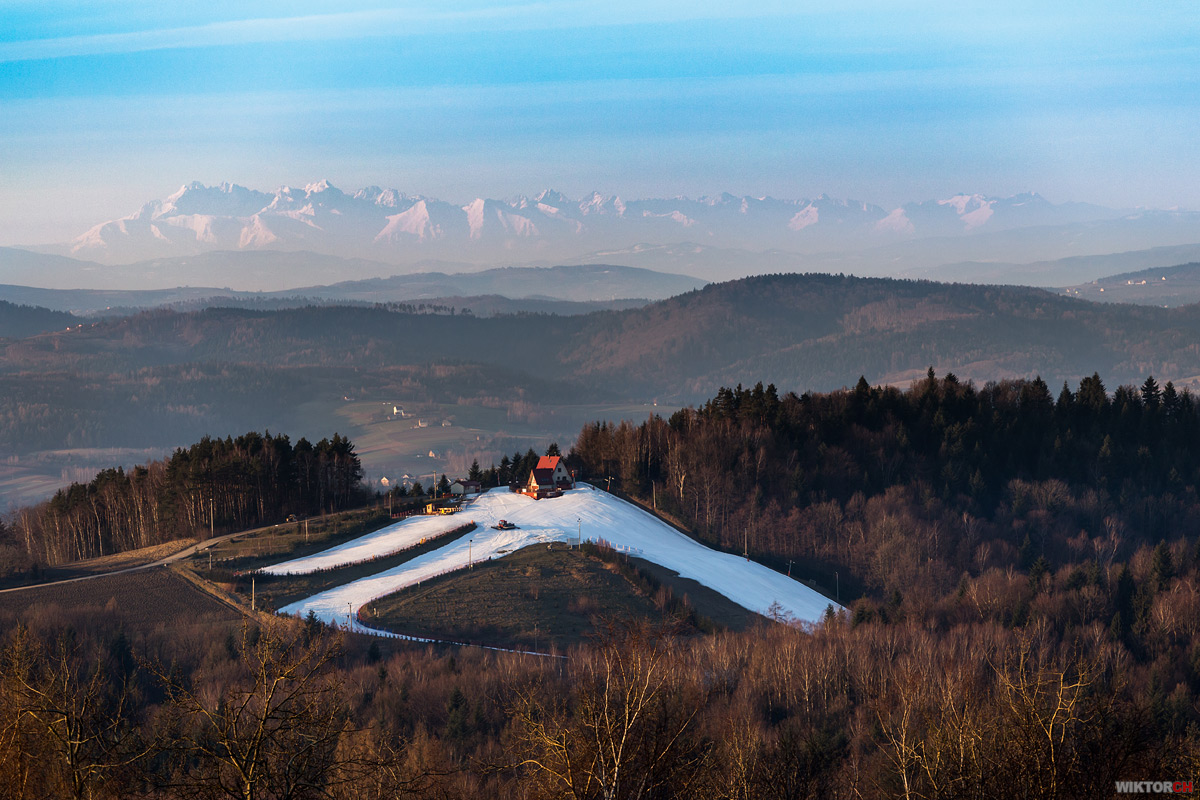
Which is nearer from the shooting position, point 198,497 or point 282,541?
point 282,541

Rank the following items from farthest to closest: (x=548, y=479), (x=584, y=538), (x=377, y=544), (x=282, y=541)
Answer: (x=548, y=479) < (x=282, y=541) < (x=584, y=538) < (x=377, y=544)

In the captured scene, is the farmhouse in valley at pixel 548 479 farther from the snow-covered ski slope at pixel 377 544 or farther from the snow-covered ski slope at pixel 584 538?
the snow-covered ski slope at pixel 377 544

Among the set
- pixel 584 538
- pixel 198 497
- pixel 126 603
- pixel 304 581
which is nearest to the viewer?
pixel 126 603

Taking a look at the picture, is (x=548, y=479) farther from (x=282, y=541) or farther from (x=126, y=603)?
(x=126, y=603)

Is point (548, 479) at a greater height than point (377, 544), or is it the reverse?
point (548, 479)

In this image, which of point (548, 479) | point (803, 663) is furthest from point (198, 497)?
point (803, 663)

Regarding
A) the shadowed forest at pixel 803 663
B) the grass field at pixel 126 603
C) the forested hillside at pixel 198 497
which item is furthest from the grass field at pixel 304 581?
the forested hillside at pixel 198 497
